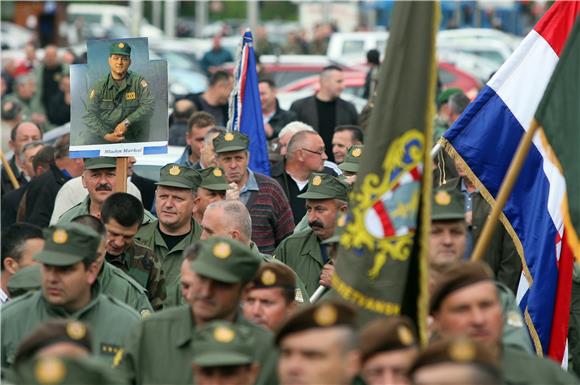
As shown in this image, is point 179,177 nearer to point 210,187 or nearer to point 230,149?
point 210,187

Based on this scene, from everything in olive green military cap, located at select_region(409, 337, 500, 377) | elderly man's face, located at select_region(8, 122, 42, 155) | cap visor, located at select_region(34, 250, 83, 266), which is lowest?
elderly man's face, located at select_region(8, 122, 42, 155)

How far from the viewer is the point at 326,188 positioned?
1226 centimetres

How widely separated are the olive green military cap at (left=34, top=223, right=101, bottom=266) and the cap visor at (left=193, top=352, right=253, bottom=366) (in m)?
1.79

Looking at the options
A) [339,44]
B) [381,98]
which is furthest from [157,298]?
[339,44]

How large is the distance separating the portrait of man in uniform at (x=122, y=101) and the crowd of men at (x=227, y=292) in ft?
1.18

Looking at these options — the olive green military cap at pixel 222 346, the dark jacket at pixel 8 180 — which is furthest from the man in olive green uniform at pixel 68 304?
the dark jacket at pixel 8 180

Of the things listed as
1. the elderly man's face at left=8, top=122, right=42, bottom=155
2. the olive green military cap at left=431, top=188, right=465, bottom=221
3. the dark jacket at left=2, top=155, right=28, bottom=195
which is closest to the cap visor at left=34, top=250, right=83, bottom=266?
the olive green military cap at left=431, top=188, right=465, bottom=221

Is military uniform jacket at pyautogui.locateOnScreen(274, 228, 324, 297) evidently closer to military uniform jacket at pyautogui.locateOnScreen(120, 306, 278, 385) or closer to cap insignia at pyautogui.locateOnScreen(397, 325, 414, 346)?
military uniform jacket at pyautogui.locateOnScreen(120, 306, 278, 385)

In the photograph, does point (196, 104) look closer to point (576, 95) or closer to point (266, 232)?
point (266, 232)

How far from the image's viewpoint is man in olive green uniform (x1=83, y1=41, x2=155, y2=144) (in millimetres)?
12234

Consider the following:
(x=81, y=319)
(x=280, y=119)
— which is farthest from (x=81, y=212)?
(x=280, y=119)

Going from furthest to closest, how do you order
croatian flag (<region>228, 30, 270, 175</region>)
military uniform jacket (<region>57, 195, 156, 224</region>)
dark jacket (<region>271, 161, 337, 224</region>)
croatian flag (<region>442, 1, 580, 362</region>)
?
1. croatian flag (<region>228, 30, 270, 175</region>)
2. dark jacket (<region>271, 161, 337, 224</region>)
3. military uniform jacket (<region>57, 195, 156, 224</region>)
4. croatian flag (<region>442, 1, 580, 362</region>)

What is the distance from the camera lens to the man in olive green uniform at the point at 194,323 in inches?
315

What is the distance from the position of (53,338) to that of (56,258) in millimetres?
1519
